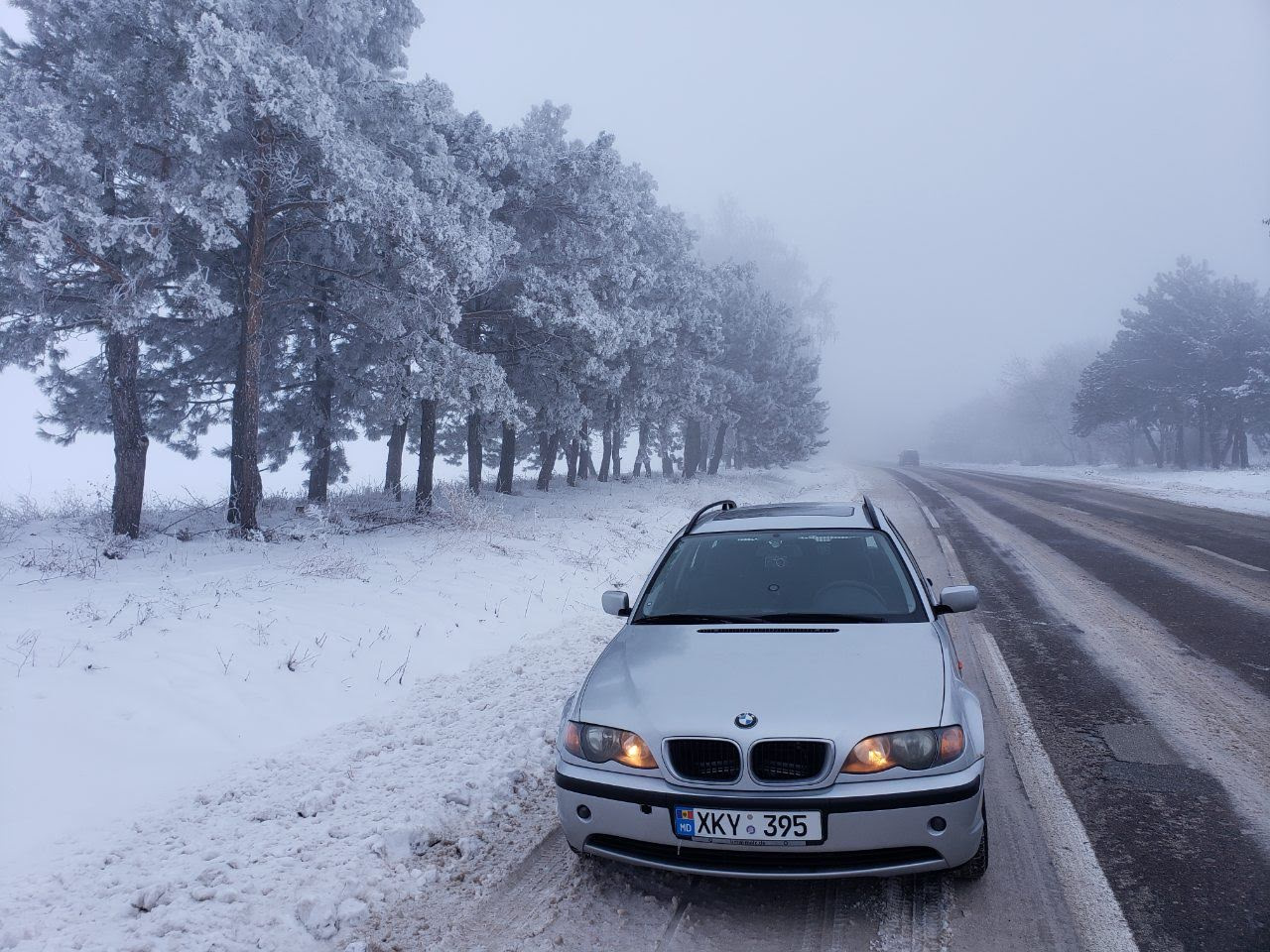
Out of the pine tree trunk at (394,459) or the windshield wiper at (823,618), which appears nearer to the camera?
the windshield wiper at (823,618)

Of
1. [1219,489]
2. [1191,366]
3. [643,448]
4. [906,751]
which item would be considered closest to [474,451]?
[643,448]

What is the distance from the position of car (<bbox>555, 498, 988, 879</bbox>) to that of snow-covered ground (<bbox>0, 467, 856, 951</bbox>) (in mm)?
1049

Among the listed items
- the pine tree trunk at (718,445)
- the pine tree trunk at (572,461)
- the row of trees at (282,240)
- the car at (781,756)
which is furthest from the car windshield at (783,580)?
the pine tree trunk at (718,445)

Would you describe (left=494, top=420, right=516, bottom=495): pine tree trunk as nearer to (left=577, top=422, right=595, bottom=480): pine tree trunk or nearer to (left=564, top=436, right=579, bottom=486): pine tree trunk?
(left=564, top=436, right=579, bottom=486): pine tree trunk

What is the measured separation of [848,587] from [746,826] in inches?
69.0

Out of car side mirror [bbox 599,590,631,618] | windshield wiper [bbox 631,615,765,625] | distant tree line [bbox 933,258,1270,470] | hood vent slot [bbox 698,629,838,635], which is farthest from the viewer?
distant tree line [bbox 933,258,1270,470]

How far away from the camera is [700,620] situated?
404 cm

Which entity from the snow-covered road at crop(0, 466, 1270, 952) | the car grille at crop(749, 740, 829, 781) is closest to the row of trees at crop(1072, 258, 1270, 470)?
the snow-covered road at crop(0, 466, 1270, 952)

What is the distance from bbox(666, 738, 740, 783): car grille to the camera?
2883 millimetres

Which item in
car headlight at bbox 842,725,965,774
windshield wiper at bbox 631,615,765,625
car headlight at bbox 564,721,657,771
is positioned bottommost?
car headlight at bbox 564,721,657,771

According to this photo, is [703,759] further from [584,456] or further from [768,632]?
[584,456]

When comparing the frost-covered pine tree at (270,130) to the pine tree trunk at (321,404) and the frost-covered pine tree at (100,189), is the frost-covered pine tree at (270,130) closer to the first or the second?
the frost-covered pine tree at (100,189)

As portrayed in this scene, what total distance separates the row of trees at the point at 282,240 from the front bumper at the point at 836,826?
10.1 m

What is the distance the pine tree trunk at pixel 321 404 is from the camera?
1566 centimetres
